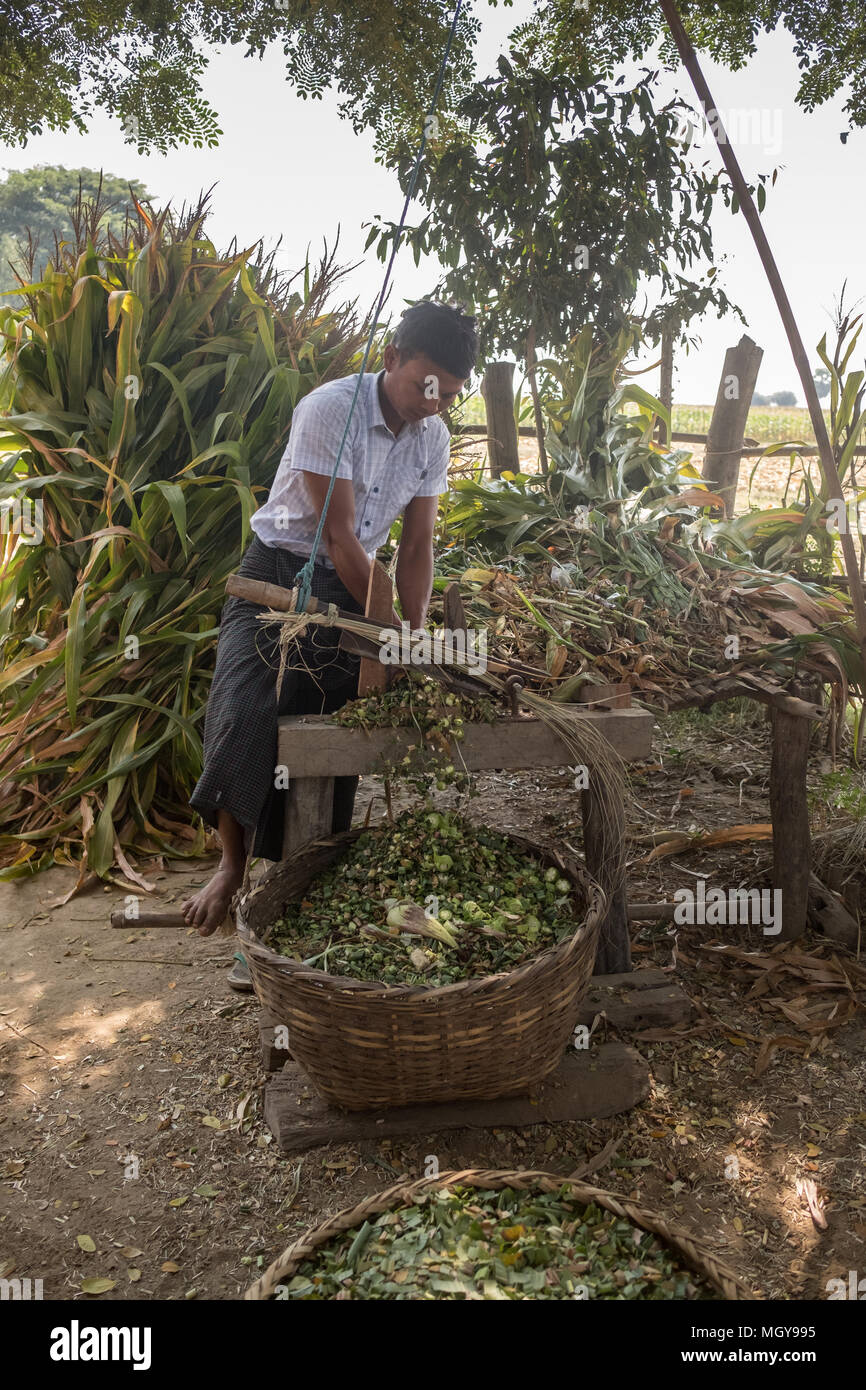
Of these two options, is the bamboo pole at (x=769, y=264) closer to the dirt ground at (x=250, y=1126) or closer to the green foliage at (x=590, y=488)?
the green foliage at (x=590, y=488)

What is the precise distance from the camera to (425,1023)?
1.71 meters

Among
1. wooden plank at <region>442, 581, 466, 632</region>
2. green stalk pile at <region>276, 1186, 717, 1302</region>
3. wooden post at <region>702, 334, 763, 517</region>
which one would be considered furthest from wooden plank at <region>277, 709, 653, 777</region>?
wooden post at <region>702, 334, 763, 517</region>

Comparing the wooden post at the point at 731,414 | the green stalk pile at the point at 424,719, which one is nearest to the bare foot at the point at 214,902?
the green stalk pile at the point at 424,719

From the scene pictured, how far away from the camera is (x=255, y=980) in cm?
190

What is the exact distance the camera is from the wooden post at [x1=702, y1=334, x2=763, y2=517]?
13.2 ft

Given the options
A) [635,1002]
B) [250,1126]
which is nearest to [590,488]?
[635,1002]

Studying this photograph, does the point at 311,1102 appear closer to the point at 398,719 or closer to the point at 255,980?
the point at 255,980

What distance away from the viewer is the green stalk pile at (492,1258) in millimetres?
1299

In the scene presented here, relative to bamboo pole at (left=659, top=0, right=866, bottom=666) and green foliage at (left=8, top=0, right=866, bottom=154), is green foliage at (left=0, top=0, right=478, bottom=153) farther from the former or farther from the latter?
bamboo pole at (left=659, top=0, right=866, bottom=666)

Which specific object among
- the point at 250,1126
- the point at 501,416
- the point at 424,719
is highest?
the point at 501,416

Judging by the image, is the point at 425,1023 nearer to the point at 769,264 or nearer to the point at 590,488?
the point at 769,264

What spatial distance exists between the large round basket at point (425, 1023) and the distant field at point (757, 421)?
10171 mm

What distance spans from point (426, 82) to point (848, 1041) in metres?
4.06

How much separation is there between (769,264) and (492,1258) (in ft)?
6.61
